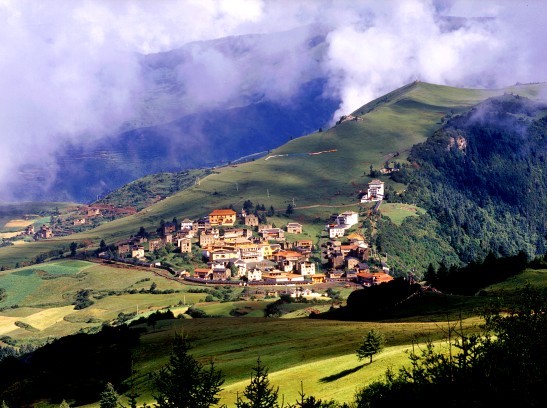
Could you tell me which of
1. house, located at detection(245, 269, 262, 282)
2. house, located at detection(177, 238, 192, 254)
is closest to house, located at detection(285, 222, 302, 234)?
house, located at detection(177, 238, 192, 254)

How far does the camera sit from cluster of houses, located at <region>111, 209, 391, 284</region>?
523ft

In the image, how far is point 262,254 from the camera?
582 ft

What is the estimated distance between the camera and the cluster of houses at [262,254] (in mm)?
159375

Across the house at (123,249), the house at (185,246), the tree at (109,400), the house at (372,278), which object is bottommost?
the tree at (109,400)

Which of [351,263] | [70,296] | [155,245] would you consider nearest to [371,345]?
[351,263]

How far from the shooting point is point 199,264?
17338 centimetres

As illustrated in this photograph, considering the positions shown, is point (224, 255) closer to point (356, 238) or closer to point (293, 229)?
point (293, 229)

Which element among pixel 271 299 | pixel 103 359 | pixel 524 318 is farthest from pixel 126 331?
pixel 524 318

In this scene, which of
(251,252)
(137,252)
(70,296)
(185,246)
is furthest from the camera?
(137,252)

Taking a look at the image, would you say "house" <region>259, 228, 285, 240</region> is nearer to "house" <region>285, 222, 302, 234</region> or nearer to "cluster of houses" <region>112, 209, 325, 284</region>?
"cluster of houses" <region>112, 209, 325, 284</region>

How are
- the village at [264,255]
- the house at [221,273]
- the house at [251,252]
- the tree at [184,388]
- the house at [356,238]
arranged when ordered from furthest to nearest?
the house at [356,238] → the house at [251,252] → the house at [221,273] → the village at [264,255] → the tree at [184,388]

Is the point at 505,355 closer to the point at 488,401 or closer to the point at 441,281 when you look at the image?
the point at 488,401

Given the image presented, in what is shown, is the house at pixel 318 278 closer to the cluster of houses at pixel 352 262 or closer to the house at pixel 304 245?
the cluster of houses at pixel 352 262

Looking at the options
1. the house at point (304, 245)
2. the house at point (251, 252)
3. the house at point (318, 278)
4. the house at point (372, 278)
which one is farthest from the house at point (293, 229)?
the house at point (372, 278)
